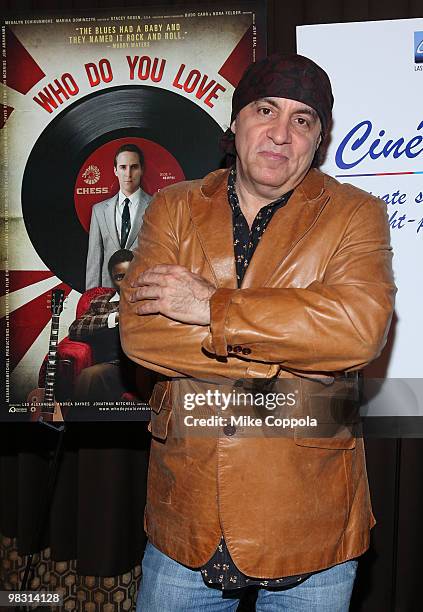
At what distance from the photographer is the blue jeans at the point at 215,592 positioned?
1424 mm

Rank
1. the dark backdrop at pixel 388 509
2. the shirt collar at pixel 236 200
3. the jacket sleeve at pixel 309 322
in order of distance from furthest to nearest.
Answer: the dark backdrop at pixel 388 509, the shirt collar at pixel 236 200, the jacket sleeve at pixel 309 322

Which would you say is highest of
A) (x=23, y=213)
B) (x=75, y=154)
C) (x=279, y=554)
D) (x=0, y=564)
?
(x=75, y=154)

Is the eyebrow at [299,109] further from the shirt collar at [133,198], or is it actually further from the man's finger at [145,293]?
the shirt collar at [133,198]

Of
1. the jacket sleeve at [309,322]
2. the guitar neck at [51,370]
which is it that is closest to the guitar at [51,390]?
the guitar neck at [51,370]

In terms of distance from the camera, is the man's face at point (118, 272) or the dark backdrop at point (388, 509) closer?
the man's face at point (118, 272)

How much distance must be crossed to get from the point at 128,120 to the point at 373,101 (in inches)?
28.5

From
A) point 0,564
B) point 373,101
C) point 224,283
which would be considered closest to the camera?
point 224,283

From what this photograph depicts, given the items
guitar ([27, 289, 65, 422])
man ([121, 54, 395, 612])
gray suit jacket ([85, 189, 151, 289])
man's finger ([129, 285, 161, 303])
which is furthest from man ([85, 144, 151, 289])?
man's finger ([129, 285, 161, 303])

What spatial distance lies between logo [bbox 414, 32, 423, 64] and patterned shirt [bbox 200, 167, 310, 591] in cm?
78

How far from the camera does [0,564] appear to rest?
8.74ft

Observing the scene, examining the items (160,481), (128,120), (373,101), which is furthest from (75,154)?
(160,481)

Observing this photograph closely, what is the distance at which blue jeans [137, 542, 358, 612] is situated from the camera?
142cm

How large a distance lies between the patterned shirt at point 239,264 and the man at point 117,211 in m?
0.57

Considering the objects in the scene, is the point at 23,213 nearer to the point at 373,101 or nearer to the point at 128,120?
the point at 128,120
